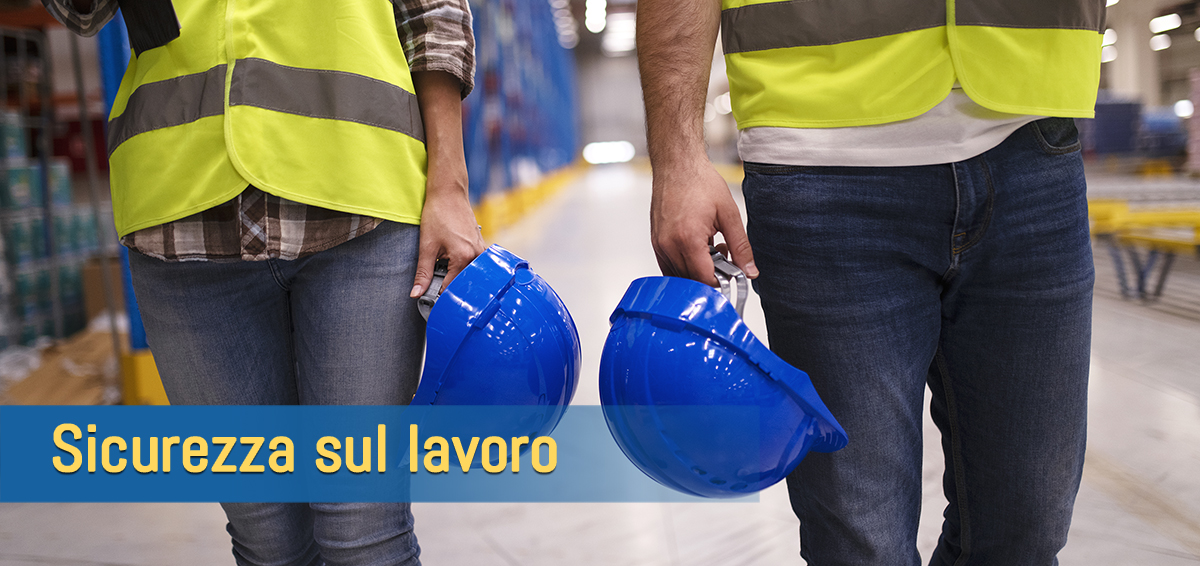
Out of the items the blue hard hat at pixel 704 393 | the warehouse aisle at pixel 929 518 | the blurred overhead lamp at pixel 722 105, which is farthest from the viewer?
the blurred overhead lamp at pixel 722 105

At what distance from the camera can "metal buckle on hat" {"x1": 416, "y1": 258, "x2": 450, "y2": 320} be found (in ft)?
3.00

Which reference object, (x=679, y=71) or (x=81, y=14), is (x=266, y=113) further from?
(x=679, y=71)

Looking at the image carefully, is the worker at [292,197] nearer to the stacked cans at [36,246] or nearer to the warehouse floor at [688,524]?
the warehouse floor at [688,524]

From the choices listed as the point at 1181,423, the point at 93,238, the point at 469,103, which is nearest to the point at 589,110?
the point at 469,103

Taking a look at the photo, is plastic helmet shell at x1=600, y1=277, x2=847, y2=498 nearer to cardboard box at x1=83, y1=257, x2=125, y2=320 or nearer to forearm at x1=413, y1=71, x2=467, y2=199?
forearm at x1=413, y1=71, x2=467, y2=199

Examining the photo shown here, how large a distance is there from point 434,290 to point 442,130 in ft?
0.68

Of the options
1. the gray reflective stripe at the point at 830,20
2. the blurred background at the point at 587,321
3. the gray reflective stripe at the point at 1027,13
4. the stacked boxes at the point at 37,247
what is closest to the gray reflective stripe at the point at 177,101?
the gray reflective stripe at the point at 830,20

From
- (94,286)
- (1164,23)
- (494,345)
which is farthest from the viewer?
(1164,23)

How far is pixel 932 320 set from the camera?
890 mm

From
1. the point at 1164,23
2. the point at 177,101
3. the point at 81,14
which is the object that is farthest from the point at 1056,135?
the point at 1164,23

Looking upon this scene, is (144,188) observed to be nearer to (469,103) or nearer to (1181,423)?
(1181,423)

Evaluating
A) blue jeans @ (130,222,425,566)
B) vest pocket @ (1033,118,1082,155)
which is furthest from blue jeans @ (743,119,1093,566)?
blue jeans @ (130,222,425,566)

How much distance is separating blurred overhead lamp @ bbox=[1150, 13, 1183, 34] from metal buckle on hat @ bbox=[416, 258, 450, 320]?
6719 millimetres

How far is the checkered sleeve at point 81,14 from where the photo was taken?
2.90 feet
